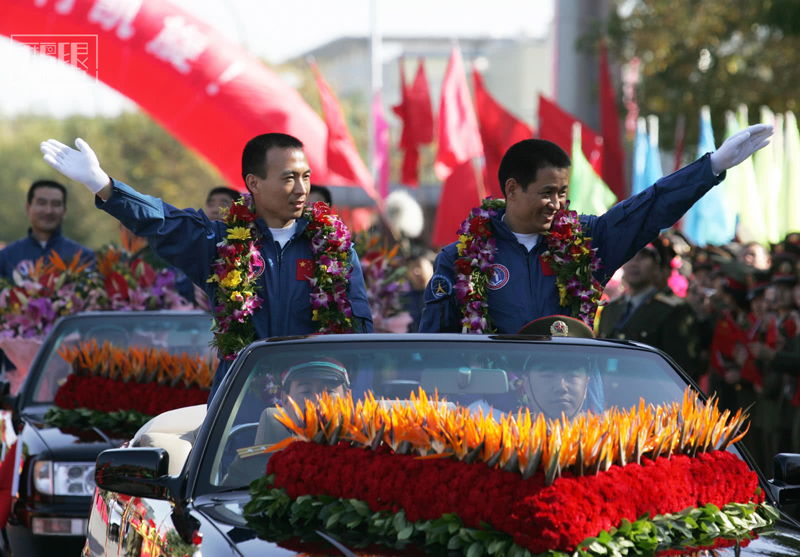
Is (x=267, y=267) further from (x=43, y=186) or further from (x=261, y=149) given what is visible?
(x=43, y=186)

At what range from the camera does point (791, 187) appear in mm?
15242

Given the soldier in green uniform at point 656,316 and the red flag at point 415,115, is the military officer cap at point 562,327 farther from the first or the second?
the red flag at point 415,115

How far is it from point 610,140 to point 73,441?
15568 millimetres

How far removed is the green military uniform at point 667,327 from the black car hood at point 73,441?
13.3 feet

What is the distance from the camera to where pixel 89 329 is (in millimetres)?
7500

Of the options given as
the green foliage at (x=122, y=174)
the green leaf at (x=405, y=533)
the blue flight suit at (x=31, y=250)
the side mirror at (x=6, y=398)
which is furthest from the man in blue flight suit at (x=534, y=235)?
the green foliage at (x=122, y=174)

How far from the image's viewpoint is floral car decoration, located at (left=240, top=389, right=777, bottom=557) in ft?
10.2

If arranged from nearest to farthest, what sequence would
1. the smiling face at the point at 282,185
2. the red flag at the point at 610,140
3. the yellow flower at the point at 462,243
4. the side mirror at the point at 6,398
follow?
the smiling face at the point at 282,185, the yellow flower at the point at 462,243, the side mirror at the point at 6,398, the red flag at the point at 610,140

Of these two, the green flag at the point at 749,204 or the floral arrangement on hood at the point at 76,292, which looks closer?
the floral arrangement on hood at the point at 76,292

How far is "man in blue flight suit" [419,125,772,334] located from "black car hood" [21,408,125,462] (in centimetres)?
189

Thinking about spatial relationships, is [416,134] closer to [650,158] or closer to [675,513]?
[650,158]

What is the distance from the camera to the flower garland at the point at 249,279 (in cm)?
531

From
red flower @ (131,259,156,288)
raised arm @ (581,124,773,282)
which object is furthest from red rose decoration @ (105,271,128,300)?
raised arm @ (581,124,773,282)

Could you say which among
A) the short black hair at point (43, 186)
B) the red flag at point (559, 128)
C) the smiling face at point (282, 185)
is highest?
the red flag at point (559, 128)
